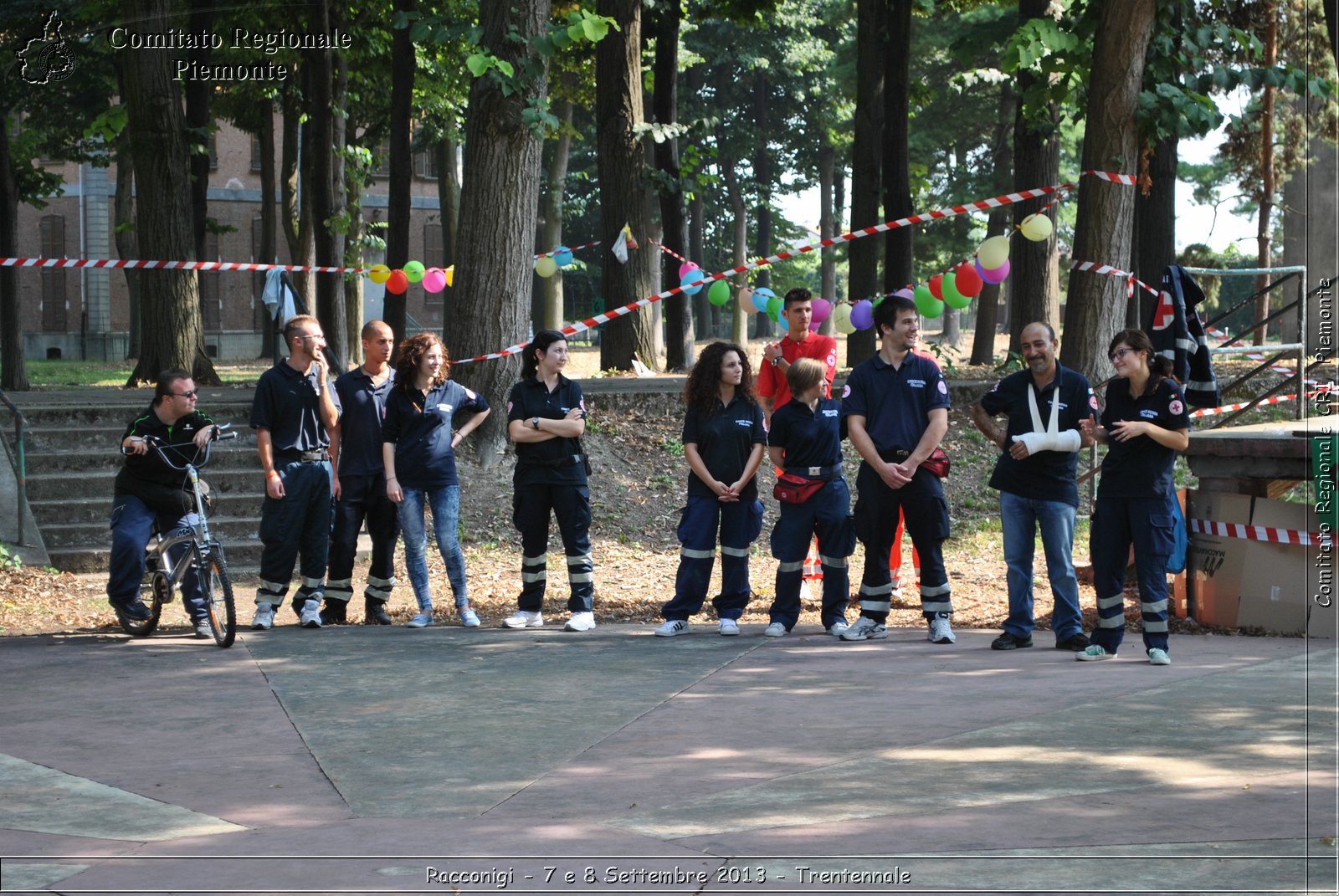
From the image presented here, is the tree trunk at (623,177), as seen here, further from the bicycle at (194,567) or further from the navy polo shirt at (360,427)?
the bicycle at (194,567)

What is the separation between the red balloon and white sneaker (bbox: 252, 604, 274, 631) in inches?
249

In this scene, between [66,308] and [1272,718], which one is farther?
[66,308]

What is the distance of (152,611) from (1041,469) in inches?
217

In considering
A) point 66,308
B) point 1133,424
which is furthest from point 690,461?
point 66,308

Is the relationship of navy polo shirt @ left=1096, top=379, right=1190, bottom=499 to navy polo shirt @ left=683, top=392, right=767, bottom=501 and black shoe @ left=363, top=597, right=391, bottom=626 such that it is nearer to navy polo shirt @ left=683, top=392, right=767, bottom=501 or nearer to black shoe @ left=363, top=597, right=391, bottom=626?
navy polo shirt @ left=683, top=392, right=767, bottom=501

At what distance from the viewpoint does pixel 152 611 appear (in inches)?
371

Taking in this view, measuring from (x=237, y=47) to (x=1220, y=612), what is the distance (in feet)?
61.5

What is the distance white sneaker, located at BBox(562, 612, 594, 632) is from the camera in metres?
9.67

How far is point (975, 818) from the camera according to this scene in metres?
5.21

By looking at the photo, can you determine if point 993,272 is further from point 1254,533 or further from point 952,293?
point 1254,533

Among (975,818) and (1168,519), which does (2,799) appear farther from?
(1168,519)

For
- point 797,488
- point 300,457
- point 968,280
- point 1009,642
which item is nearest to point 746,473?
point 797,488

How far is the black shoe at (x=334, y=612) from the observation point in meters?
10.2

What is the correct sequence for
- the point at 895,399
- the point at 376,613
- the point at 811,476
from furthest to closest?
1. the point at 376,613
2. the point at 811,476
3. the point at 895,399
